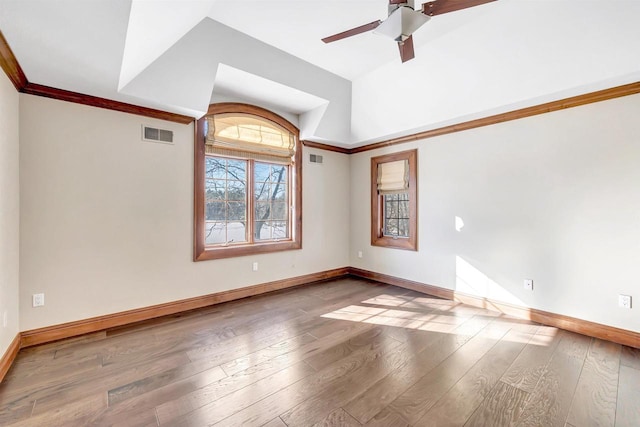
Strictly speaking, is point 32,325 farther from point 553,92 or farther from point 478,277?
point 553,92

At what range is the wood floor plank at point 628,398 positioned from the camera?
1.70m

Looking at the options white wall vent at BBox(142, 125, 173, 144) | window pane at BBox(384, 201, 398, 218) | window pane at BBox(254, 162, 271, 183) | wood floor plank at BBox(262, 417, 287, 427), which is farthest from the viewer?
window pane at BBox(384, 201, 398, 218)

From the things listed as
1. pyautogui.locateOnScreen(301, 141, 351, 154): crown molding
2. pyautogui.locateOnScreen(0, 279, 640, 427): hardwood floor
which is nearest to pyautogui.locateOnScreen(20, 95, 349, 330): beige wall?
pyautogui.locateOnScreen(0, 279, 640, 427): hardwood floor

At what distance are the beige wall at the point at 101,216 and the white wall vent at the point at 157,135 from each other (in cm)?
6

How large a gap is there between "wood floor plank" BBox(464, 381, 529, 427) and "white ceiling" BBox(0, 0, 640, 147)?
278 centimetres

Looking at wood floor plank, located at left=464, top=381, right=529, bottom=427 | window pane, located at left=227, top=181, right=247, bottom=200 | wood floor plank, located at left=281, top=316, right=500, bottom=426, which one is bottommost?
wood floor plank, located at left=464, top=381, right=529, bottom=427

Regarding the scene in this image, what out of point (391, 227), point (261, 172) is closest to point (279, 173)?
point (261, 172)

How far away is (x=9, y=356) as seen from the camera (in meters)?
2.26

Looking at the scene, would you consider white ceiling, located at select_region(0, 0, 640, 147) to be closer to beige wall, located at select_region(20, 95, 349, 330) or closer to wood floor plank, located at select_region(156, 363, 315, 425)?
beige wall, located at select_region(20, 95, 349, 330)

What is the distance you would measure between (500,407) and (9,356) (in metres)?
3.74

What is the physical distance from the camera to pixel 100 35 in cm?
201

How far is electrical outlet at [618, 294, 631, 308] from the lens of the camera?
2646 millimetres

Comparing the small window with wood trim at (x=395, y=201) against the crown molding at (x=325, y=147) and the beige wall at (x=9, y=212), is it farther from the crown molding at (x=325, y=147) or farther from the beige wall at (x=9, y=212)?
the beige wall at (x=9, y=212)

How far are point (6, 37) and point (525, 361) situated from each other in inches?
184
